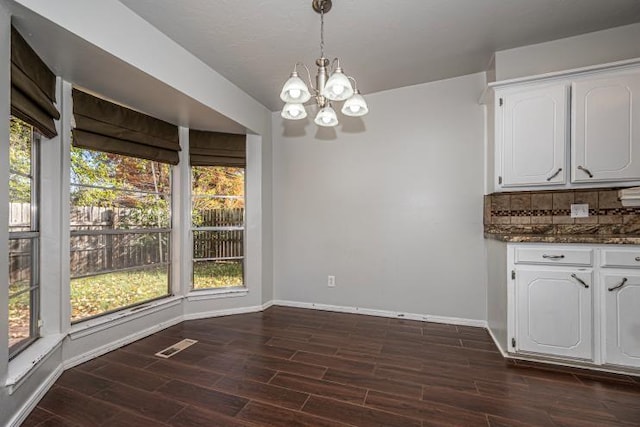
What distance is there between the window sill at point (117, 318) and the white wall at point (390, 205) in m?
1.33

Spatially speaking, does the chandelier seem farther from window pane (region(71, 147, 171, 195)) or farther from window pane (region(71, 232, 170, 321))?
window pane (region(71, 232, 170, 321))

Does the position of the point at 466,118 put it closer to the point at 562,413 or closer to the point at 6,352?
the point at 562,413

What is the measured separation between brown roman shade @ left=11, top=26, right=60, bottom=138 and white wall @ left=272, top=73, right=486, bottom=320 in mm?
2271

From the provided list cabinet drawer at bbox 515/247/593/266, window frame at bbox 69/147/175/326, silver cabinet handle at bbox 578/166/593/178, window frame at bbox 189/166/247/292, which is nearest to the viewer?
cabinet drawer at bbox 515/247/593/266

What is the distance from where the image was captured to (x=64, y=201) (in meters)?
2.29

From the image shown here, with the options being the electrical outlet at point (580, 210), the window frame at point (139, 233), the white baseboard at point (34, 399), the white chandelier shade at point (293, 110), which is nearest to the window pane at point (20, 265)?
the window frame at point (139, 233)

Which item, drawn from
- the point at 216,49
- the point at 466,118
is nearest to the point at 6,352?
the point at 216,49

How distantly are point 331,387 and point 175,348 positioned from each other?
147cm

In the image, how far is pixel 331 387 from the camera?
6.48 feet

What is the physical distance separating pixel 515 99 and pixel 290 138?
7.98 ft

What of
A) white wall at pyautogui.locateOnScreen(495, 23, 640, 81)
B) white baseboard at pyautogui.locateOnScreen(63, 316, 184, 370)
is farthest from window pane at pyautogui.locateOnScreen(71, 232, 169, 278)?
white wall at pyautogui.locateOnScreen(495, 23, 640, 81)

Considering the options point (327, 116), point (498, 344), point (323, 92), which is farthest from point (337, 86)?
point (498, 344)

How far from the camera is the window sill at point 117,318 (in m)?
2.35

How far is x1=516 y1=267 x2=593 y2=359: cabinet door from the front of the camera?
6.98 feet
